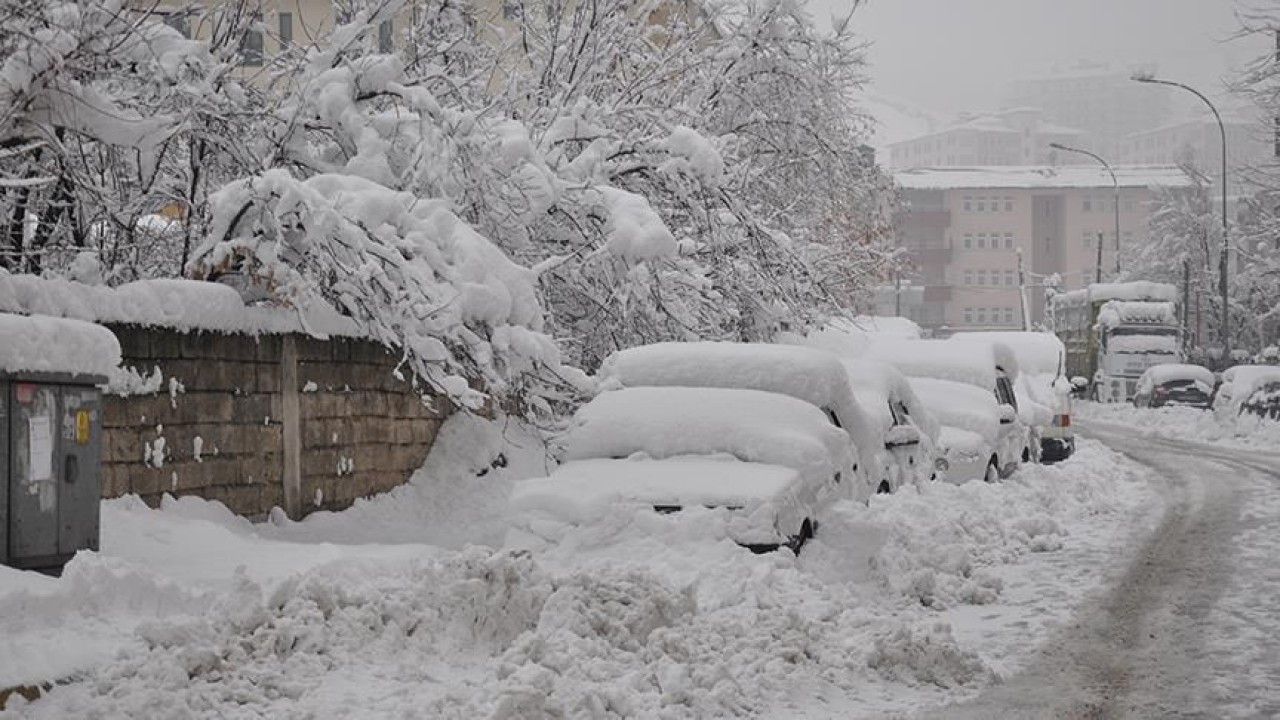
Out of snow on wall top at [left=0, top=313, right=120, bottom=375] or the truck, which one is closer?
snow on wall top at [left=0, top=313, right=120, bottom=375]

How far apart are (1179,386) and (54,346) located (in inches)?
1652

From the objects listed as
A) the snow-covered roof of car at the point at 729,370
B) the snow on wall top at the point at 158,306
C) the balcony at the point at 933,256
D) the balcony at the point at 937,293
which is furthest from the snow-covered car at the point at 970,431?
the balcony at the point at 937,293

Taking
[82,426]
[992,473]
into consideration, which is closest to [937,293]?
[992,473]

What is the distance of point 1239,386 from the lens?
40250 mm

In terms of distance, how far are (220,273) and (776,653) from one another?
6.36 metres

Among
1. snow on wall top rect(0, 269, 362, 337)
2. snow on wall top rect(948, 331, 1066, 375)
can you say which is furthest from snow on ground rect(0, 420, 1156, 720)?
snow on wall top rect(948, 331, 1066, 375)

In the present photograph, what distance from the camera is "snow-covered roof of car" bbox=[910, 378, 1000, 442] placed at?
19.0 meters

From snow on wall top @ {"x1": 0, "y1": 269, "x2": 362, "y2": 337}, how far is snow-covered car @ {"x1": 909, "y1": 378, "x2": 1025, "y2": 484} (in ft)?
25.2

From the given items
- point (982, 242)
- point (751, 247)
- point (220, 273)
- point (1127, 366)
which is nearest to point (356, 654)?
point (220, 273)

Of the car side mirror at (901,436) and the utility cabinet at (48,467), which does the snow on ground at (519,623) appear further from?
the car side mirror at (901,436)

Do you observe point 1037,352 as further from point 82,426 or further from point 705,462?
point 82,426

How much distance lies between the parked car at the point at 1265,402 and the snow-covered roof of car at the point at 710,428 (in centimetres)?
2897

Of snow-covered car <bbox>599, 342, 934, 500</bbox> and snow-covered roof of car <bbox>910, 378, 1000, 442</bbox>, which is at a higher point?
snow-covered car <bbox>599, 342, 934, 500</bbox>

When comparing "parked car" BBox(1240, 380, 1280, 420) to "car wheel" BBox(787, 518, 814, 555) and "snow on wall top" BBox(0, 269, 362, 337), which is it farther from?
"snow on wall top" BBox(0, 269, 362, 337)
